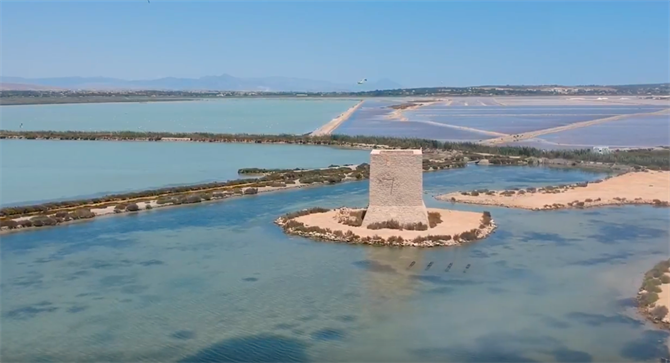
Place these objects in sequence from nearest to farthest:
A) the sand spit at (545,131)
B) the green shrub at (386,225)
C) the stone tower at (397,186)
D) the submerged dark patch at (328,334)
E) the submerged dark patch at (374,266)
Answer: the submerged dark patch at (328,334)
the submerged dark patch at (374,266)
the stone tower at (397,186)
the green shrub at (386,225)
the sand spit at (545,131)

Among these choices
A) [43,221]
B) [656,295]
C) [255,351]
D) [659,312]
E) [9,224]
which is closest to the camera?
[255,351]

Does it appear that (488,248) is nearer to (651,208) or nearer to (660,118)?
(651,208)

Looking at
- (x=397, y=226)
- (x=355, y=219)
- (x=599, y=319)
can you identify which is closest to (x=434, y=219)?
(x=397, y=226)

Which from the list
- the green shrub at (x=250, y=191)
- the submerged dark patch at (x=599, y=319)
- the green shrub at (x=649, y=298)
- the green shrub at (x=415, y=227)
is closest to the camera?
the submerged dark patch at (x=599, y=319)

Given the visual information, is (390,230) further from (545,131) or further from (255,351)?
(545,131)

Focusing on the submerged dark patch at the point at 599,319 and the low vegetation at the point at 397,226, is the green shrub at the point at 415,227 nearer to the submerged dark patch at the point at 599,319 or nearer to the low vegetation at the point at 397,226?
the low vegetation at the point at 397,226

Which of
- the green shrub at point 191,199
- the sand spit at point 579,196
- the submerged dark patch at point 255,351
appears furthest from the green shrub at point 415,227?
the green shrub at point 191,199

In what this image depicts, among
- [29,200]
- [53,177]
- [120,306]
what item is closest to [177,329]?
[120,306]
